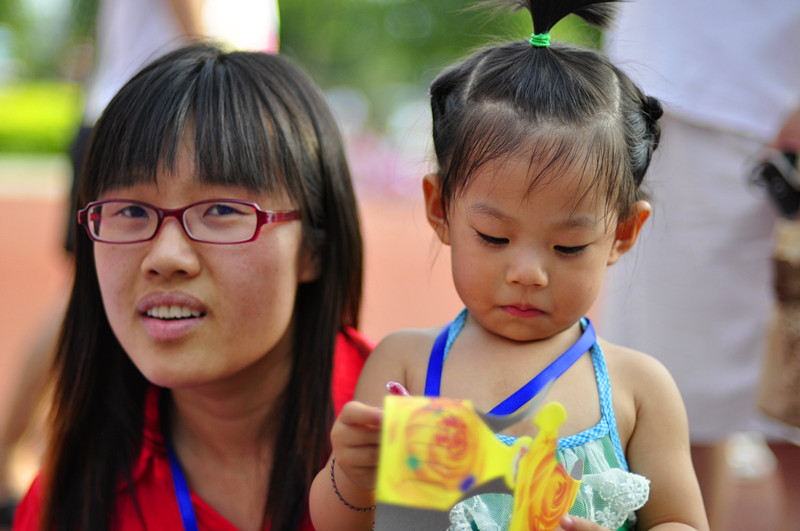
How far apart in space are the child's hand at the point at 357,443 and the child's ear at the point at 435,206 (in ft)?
1.45

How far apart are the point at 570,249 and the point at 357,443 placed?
502mm

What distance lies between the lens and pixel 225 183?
182 centimetres

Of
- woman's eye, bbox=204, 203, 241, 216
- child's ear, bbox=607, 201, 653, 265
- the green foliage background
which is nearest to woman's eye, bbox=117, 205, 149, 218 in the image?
woman's eye, bbox=204, 203, 241, 216

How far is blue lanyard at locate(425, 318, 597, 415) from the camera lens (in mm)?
1460

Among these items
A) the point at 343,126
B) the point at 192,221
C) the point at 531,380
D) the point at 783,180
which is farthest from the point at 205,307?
the point at 343,126

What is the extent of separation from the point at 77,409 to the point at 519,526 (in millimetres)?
1311

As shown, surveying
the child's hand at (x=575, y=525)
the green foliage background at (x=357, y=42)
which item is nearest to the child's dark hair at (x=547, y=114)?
the child's hand at (x=575, y=525)

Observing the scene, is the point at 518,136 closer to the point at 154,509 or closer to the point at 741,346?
the point at 154,509

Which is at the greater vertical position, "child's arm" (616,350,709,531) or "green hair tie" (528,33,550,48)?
"green hair tie" (528,33,550,48)

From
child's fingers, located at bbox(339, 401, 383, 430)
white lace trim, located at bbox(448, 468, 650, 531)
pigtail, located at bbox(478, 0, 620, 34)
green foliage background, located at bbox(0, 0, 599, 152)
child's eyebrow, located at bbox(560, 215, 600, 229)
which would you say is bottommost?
green foliage background, located at bbox(0, 0, 599, 152)

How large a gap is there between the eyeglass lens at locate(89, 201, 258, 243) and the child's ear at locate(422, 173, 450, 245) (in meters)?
0.42

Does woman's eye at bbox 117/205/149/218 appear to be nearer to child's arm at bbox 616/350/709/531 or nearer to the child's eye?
the child's eye

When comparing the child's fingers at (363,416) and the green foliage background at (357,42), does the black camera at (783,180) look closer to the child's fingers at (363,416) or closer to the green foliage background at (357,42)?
the child's fingers at (363,416)

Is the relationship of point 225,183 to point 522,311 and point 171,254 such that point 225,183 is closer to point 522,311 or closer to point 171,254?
point 171,254
